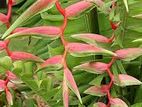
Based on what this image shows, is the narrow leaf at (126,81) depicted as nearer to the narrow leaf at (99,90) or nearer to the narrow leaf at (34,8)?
the narrow leaf at (99,90)

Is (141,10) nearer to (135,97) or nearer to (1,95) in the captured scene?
(135,97)

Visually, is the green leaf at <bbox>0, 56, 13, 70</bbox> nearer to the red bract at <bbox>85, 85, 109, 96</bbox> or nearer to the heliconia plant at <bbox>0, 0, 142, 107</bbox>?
the heliconia plant at <bbox>0, 0, 142, 107</bbox>

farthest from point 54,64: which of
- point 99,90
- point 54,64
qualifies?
point 99,90

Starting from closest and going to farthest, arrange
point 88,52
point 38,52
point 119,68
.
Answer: point 88,52, point 119,68, point 38,52

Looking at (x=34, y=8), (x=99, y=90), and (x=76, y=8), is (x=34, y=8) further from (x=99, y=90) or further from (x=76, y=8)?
(x=99, y=90)

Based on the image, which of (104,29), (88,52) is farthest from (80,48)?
(104,29)

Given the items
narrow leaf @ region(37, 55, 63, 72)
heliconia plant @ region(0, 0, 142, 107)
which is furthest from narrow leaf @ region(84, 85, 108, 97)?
narrow leaf @ region(37, 55, 63, 72)

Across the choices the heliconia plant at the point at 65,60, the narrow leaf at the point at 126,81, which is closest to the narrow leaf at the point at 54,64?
the heliconia plant at the point at 65,60
